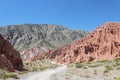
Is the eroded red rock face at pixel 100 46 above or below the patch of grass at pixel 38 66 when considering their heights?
above

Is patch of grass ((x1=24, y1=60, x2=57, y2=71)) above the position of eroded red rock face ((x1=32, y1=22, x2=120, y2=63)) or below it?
below

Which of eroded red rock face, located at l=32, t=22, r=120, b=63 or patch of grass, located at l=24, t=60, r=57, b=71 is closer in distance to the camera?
patch of grass, located at l=24, t=60, r=57, b=71

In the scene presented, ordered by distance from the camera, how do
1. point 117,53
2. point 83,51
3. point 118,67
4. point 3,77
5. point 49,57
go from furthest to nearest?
point 49,57
point 83,51
point 117,53
point 118,67
point 3,77

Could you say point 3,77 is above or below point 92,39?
below

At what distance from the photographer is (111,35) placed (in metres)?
104

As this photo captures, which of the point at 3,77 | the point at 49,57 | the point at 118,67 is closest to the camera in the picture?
the point at 3,77

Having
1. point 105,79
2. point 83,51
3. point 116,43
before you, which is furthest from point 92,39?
point 105,79

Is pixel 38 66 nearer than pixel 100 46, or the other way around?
pixel 38 66

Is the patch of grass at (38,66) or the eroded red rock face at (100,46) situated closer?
the patch of grass at (38,66)

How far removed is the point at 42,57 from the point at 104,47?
2827 inches

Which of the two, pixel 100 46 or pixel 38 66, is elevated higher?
pixel 100 46

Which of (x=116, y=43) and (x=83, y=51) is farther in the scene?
(x=83, y=51)

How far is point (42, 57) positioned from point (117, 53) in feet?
261

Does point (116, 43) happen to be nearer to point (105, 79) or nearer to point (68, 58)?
point (68, 58)
